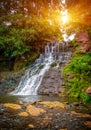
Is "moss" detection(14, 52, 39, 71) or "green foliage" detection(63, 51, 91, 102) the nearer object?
"green foliage" detection(63, 51, 91, 102)

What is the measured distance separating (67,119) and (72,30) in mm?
3346

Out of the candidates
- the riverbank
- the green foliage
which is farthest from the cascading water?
the riverbank

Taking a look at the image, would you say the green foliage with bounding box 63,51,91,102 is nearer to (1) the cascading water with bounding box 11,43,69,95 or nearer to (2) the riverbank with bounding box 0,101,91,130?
(1) the cascading water with bounding box 11,43,69,95

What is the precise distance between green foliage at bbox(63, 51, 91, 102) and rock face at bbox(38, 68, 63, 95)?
2.15 ft

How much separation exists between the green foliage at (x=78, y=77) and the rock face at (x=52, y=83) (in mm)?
656

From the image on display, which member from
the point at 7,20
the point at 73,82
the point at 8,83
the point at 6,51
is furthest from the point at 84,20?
the point at 7,20

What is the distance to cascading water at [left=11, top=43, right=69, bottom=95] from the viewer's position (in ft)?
48.5

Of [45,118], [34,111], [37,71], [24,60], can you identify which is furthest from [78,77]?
[24,60]

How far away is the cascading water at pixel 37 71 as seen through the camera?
1477 centimetres

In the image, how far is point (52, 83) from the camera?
14430 mm

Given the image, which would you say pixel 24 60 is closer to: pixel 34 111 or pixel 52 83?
pixel 52 83

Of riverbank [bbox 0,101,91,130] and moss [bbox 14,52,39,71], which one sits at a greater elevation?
moss [bbox 14,52,39,71]

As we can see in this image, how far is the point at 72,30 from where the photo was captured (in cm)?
793

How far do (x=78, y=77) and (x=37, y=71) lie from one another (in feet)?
14.5
